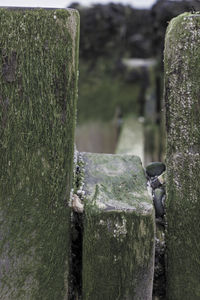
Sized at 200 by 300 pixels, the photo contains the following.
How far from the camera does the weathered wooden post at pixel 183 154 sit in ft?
3.80

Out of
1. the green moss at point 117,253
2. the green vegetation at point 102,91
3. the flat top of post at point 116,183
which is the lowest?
the green moss at point 117,253

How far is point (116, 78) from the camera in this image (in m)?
5.32

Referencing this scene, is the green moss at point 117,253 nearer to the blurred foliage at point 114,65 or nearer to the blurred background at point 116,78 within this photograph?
the blurred background at point 116,78

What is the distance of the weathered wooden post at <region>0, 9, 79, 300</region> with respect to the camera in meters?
1.09

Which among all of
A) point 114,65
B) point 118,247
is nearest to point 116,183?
point 118,247

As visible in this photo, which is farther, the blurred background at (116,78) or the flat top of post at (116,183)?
the blurred background at (116,78)

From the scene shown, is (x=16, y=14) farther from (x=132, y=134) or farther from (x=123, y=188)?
(x=132, y=134)

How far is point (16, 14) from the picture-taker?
1.08 metres

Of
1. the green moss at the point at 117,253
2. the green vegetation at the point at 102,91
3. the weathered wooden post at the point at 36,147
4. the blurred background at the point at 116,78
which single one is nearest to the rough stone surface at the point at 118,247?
the green moss at the point at 117,253

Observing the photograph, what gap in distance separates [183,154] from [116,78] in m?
4.27

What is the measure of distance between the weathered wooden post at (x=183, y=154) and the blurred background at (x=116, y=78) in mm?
3849

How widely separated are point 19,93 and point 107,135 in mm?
4211

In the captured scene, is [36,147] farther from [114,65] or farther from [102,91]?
[114,65]

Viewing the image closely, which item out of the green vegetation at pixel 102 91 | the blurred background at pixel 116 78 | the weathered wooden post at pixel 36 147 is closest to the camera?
the weathered wooden post at pixel 36 147
